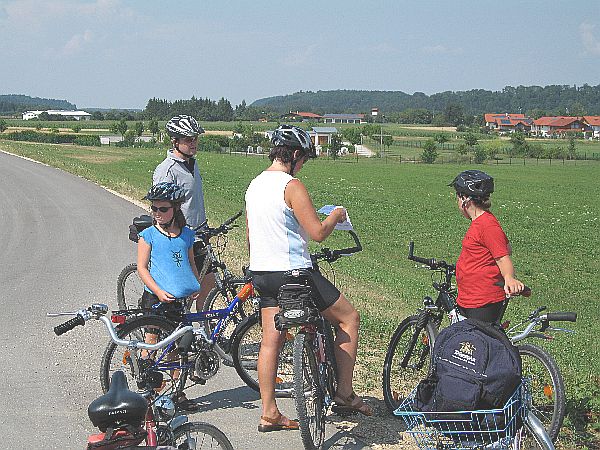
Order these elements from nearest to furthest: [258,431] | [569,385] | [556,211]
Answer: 1. [258,431]
2. [569,385]
3. [556,211]

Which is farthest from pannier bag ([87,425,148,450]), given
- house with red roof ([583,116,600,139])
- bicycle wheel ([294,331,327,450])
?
house with red roof ([583,116,600,139])

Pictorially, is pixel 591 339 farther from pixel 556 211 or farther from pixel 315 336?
pixel 556 211

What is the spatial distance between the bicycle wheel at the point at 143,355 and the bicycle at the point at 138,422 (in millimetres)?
914

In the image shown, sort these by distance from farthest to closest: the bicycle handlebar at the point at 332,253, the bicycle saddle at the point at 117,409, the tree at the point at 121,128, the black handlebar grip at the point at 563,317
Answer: the tree at the point at 121,128 → the bicycle handlebar at the point at 332,253 → the black handlebar grip at the point at 563,317 → the bicycle saddle at the point at 117,409

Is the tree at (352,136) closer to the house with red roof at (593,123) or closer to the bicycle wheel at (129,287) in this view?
the house with red roof at (593,123)

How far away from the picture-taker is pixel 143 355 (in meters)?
5.29

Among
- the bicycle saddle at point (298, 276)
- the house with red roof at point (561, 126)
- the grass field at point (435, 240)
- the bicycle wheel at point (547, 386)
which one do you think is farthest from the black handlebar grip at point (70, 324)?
the house with red roof at point (561, 126)

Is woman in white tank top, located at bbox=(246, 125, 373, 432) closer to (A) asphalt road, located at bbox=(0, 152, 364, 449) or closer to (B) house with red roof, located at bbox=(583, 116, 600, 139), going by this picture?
(A) asphalt road, located at bbox=(0, 152, 364, 449)

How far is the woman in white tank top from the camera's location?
500cm

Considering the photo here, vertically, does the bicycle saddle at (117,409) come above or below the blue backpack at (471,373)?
above

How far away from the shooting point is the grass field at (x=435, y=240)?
8.31 metres

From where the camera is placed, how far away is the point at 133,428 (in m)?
3.10

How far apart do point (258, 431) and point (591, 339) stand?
24.4 ft

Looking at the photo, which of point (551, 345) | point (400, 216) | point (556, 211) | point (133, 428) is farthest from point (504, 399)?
point (556, 211)
